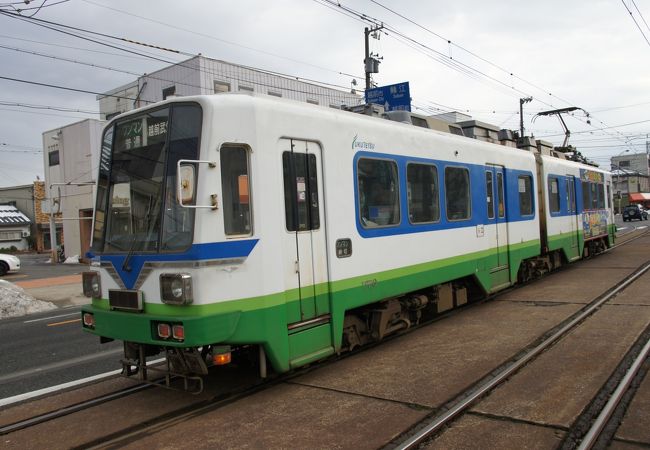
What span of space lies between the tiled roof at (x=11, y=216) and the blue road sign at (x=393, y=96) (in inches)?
1747

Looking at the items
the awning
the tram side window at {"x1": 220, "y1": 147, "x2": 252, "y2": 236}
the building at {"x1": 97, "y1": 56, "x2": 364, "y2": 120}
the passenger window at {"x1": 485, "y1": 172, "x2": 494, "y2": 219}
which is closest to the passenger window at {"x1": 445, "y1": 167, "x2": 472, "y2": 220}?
the passenger window at {"x1": 485, "y1": 172, "x2": 494, "y2": 219}

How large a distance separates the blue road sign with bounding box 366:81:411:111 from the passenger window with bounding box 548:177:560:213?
10527 millimetres

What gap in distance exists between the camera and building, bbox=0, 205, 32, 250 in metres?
51.7

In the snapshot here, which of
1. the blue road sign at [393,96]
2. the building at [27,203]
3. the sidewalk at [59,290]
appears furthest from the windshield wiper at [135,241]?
the building at [27,203]

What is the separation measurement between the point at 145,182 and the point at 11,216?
5747 cm

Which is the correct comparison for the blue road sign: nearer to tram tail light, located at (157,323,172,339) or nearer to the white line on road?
the white line on road

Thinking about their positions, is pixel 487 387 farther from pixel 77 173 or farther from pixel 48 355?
pixel 77 173

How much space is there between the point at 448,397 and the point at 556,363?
5.44 ft

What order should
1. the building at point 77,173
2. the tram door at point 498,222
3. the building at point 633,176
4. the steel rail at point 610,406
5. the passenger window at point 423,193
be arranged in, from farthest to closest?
the building at point 633,176 < the building at point 77,173 < the tram door at point 498,222 < the passenger window at point 423,193 < the steel rail at point 610,406

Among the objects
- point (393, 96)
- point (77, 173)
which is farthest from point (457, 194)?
point (77, 173)

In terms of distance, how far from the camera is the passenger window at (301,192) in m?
5.29

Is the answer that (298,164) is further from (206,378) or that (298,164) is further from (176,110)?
(206,378)

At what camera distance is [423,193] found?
741 cm

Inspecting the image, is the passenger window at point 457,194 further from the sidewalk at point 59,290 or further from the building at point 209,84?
the building at point 209,84
